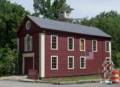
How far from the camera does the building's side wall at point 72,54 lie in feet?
151

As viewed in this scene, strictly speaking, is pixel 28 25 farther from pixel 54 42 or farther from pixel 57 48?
pixel 57 48

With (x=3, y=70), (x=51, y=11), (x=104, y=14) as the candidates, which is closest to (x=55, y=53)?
(x=3, y=70)

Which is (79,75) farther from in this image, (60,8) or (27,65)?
(60,8)

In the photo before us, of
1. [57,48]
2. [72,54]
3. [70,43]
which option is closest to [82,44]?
[70,43]

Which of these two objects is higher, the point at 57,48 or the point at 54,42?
the point at 54,42

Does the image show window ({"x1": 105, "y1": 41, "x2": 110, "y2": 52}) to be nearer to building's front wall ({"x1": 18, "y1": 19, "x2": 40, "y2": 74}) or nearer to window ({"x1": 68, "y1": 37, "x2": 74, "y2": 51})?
window ({"x1": 68, "y1": 37, "x2": 74, "y2": 51})

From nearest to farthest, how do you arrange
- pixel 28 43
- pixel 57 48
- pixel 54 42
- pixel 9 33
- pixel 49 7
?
pixel 54 42 → pixel 57 48 → pixel 28 43 → pixel 9 33 → pixel 49 7

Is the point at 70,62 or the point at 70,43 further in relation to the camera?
the point at 70,43

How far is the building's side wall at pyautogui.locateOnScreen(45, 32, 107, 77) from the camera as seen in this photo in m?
45.9

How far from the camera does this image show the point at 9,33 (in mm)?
61125

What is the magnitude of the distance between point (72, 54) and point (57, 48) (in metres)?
3.08

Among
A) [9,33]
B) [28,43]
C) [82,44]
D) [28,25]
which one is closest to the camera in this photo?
[28,25]

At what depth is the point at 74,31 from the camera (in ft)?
165


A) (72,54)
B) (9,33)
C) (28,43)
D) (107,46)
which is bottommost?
(72,54)
